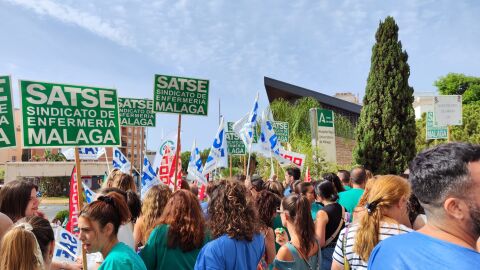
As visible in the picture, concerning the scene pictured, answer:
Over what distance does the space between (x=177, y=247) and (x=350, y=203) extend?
10.2ft

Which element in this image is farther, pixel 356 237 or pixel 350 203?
pixel 350 203

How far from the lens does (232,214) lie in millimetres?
3209

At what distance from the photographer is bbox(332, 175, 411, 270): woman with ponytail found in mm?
2834

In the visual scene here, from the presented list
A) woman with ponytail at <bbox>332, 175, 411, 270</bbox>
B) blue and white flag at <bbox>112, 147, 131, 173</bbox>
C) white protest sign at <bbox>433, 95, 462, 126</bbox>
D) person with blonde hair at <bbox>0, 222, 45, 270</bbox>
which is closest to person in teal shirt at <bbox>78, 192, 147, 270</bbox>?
person with blonde hair at <bbox>0, 222, 45, 270</bbox>

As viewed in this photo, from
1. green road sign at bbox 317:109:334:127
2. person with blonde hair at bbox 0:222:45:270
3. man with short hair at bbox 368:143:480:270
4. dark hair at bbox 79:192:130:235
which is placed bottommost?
person with blonde hair at bbox 0:222:45:270

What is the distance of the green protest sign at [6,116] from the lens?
5.40 m

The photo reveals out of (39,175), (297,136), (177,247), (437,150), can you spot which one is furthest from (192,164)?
(39,175)

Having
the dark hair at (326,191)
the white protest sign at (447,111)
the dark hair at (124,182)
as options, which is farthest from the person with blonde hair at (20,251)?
the white protest sign at (447,111)

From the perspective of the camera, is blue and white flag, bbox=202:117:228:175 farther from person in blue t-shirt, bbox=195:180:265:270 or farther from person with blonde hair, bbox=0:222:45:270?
person with blonde hair, bbox=0:222:45:270

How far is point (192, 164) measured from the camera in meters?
11.2

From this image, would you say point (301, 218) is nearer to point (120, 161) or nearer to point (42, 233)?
point (42, 233)

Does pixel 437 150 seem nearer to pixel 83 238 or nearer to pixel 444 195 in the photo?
pixel 444 195

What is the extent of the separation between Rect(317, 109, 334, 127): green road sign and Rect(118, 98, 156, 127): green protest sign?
201 inches

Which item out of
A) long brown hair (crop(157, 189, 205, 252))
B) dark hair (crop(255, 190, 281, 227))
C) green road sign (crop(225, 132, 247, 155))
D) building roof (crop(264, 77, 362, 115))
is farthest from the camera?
building roof (crop(264, 77, 362, 115))
